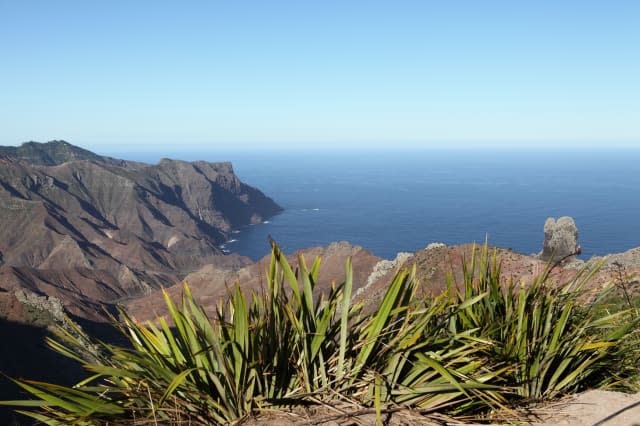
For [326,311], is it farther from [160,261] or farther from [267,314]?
[160,261]

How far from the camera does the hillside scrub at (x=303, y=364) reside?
3.65 metres

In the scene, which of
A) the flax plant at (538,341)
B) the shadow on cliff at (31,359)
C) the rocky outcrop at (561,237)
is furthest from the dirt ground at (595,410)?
the shadow on cliff at (31,359)

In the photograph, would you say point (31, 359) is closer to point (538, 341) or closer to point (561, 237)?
point (561, 237)

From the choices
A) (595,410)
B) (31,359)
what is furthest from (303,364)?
(31,359)

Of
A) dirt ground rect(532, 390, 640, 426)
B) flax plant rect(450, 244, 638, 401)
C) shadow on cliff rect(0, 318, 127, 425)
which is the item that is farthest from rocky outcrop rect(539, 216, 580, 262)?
shadow on cliff rect(0, 318, 127, 425)

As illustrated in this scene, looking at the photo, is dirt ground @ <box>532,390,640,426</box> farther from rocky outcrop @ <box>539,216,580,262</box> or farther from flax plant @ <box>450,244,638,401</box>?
rocky outcrop @ <box>539,216,580,262</box>

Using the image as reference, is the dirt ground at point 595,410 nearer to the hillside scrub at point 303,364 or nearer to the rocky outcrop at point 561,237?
the hillside scrub at point 303,364

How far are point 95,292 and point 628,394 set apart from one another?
137970 mm

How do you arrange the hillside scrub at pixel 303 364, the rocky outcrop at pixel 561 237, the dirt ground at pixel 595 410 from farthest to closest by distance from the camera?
1. the rocky outcrop at pixel 561 237
2. the dirt ground at pixel 595 410
3. the hillside scrub at pixel 303 364

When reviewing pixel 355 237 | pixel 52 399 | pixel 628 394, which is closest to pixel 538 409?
pixel 628 394

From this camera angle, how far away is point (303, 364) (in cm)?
392

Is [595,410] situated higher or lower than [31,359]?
higher

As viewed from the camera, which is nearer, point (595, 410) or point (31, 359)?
point (595, 410)

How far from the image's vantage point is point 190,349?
3.93m
